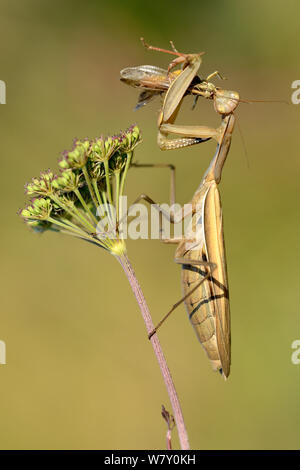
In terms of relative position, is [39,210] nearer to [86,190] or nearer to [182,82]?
[86,190]

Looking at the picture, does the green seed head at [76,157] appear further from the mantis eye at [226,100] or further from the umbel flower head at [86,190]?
the mantis eye at [226,100]

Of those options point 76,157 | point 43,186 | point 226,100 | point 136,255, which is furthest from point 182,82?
point 136,255

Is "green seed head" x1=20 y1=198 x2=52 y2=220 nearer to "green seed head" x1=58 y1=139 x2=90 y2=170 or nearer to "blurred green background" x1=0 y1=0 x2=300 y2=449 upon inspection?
"green seed head" x1=58 y1=139 x2=90 y2=170

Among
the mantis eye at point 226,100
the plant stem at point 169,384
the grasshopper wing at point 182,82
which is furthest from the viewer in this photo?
the mantis eye at point 226,100

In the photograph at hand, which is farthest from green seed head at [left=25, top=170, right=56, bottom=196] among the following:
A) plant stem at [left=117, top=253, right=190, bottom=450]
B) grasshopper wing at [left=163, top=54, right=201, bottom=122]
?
grasshopper wing at [left=163, top=54, right=201, bottom=122]

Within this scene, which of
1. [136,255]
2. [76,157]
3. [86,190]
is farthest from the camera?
[136,255]

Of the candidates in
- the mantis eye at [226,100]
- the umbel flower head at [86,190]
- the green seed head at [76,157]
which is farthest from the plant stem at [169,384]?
the mantis eye at [226,100]
